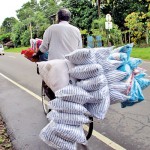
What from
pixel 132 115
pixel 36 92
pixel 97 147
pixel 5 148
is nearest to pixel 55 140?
pixel 97 147

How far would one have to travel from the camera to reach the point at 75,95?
3.34 meters

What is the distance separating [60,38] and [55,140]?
2061mm

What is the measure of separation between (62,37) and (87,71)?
5.19ft

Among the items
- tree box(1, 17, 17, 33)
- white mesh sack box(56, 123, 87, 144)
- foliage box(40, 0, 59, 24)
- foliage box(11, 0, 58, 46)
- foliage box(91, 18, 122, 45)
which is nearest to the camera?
white mesh sack box(56, 123, 87, 144)

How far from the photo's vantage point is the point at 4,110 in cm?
750

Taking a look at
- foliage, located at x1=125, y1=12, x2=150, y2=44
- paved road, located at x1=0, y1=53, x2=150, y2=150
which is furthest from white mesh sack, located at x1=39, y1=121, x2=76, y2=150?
foliage, located at x1=125, y1=12, x2=150, y2=44

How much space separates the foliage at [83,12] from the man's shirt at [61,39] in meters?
30.0

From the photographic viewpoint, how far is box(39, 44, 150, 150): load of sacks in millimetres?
3270

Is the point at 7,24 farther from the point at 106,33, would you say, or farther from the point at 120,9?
the point at 106,33

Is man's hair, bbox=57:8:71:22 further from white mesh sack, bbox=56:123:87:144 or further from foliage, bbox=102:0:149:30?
foliage, bbox=102:0:149:30

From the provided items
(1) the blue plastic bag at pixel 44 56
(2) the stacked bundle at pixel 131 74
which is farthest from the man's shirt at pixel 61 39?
(2) the stacked bundle at pixel 131 74

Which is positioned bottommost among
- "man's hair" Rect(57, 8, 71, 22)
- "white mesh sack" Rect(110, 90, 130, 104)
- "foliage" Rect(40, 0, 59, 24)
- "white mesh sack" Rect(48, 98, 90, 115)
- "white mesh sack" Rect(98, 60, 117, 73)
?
"white mesh sack" Rect(48, 98, 90, 115)

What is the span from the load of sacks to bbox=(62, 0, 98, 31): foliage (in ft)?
103

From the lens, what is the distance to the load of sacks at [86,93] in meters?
3.27
